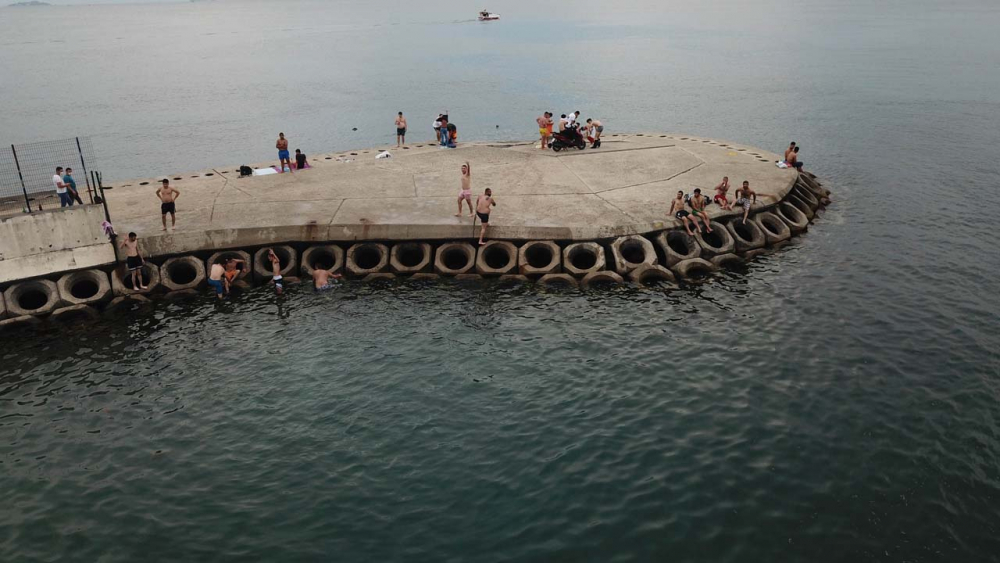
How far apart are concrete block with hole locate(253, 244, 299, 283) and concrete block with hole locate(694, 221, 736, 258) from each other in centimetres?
1704

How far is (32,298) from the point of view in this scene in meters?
28.8

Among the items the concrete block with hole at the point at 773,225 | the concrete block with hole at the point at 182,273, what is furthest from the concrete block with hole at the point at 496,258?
the concrete block with hole at the point at 773,225

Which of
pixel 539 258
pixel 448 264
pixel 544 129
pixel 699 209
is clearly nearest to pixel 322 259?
pixel 448 264

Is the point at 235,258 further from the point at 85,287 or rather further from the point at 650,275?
the point at 650,275

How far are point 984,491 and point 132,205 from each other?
3352 centimetres

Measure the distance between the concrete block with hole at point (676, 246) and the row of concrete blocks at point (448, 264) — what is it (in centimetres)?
4

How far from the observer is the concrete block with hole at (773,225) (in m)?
34.2

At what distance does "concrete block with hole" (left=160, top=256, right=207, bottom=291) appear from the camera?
2956cm

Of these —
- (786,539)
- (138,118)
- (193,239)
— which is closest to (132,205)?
(193,239)

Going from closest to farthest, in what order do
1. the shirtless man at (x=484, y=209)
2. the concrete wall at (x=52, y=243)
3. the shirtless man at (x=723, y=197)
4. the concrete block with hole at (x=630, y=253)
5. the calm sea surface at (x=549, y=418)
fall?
the calm sea surface at (x=549, y=418)
the concrete wall at (x=52, y=243)
the concrete block with hole at (x=630, y=253)
the shirtless man at (x=484, y=209)
the shirtless man at (x=723, y=197)

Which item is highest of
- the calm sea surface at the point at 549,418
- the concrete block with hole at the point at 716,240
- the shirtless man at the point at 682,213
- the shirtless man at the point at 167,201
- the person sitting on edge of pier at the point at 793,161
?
the shirtless man at the point at 167,201

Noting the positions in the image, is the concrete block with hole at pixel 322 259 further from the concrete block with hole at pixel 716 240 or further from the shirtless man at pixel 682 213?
the concrete block with hole at pixel 716 240

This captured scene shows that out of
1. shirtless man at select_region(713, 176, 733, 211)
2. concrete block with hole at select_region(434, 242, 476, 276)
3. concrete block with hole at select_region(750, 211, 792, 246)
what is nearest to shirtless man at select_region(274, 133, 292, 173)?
concrete block with hole at select_region(434, 242, 476, 276)

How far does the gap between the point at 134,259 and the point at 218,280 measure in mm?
3328
